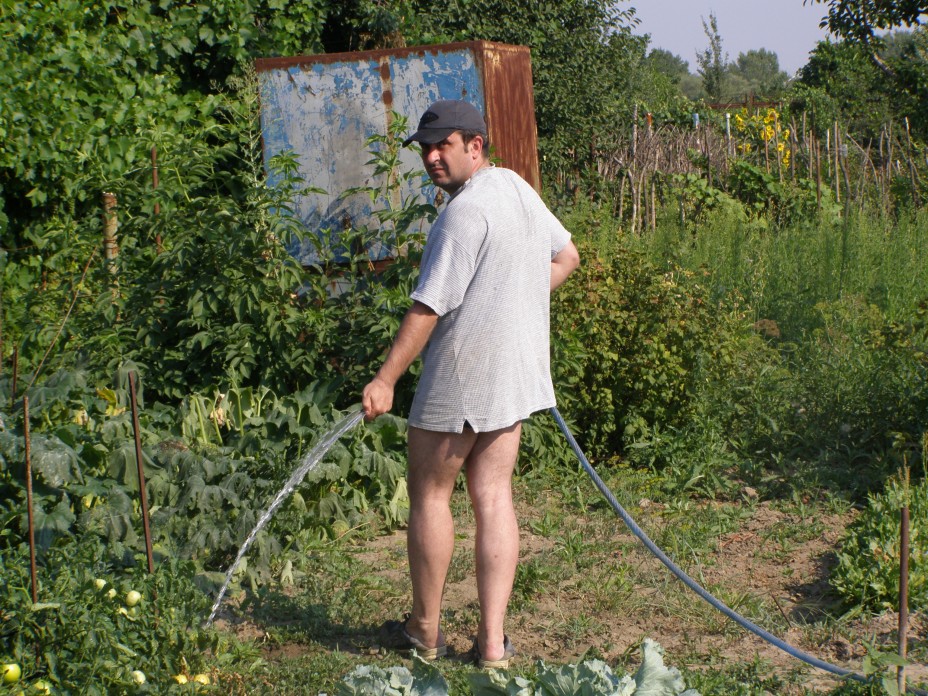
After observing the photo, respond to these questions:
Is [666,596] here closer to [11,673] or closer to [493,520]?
[493,520]

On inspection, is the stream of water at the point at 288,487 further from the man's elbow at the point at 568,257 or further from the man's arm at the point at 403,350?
the man's elbow at the point at 568,257

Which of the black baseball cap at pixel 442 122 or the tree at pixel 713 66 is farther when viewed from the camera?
the tree at pixel 713 66

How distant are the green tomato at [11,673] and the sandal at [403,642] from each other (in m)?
1.17

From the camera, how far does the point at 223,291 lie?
4.87 meters

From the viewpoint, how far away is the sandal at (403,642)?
3.32 metres

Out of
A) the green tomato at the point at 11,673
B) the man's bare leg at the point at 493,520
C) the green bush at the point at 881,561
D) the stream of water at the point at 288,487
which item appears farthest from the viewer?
the green bush at the point at 881,561

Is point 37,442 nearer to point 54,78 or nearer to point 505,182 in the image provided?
point 505,182

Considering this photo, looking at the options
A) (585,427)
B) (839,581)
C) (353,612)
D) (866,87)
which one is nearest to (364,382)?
(585,427)

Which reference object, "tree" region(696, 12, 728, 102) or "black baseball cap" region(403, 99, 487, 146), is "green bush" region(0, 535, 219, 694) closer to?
"black baseball cap" region(403, 99, 487, 146)

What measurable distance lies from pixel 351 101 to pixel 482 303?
9.92 ft

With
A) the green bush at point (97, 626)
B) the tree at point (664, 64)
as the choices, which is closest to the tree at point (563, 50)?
the green bush at point (97, 626)

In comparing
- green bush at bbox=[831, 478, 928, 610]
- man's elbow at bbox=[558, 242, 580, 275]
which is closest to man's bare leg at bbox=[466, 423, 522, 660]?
man's elbow at bbox=[558, 242, 580, 275]

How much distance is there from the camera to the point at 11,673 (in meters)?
2.53

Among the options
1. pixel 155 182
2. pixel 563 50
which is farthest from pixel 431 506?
pixel 563 50
